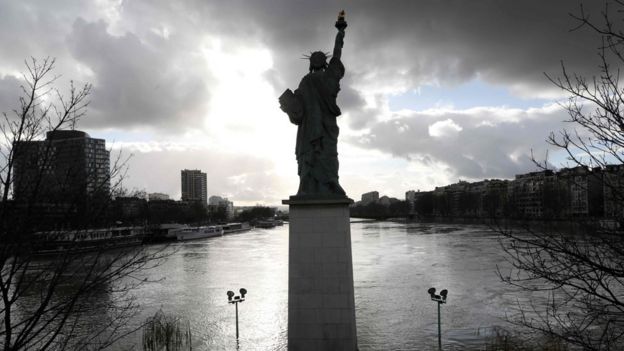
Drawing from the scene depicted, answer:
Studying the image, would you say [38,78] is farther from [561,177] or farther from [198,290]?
Answer: [198,290]

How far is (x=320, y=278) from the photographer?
12.1 m

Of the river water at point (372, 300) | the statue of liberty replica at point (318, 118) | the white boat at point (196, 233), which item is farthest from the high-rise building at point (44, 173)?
the white boat at point (196, 233)

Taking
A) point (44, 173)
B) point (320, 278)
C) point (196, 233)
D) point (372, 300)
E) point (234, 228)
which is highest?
point (44, 173)

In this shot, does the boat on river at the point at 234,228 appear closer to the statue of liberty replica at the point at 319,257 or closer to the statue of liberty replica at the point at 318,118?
the statue of liberty replica at the point at 318,118

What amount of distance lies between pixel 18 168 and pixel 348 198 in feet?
26.4

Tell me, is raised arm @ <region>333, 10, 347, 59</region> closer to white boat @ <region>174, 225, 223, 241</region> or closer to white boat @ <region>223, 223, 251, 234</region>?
white boat @ <region>174, 225, 223, 241</region>

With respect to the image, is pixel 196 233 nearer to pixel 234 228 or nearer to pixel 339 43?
pixel 234 228

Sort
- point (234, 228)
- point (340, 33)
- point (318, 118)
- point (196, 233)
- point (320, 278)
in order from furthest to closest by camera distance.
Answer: point (234, 228) < point (196, 233) < point (340, 33) < point (318, 118) < point (320, 278)

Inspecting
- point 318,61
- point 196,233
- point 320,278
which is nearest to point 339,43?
point 318,61

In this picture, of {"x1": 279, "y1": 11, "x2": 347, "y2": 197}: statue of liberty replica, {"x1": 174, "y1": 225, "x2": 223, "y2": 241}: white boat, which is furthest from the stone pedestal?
{"x1": 174, "y1": 225, "x2": 223, "y2": 241}: white boat

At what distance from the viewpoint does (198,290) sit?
30453mm

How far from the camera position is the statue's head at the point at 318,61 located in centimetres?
1363

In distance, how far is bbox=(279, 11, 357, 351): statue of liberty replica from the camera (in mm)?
12000

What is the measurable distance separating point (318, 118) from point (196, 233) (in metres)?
77.4
